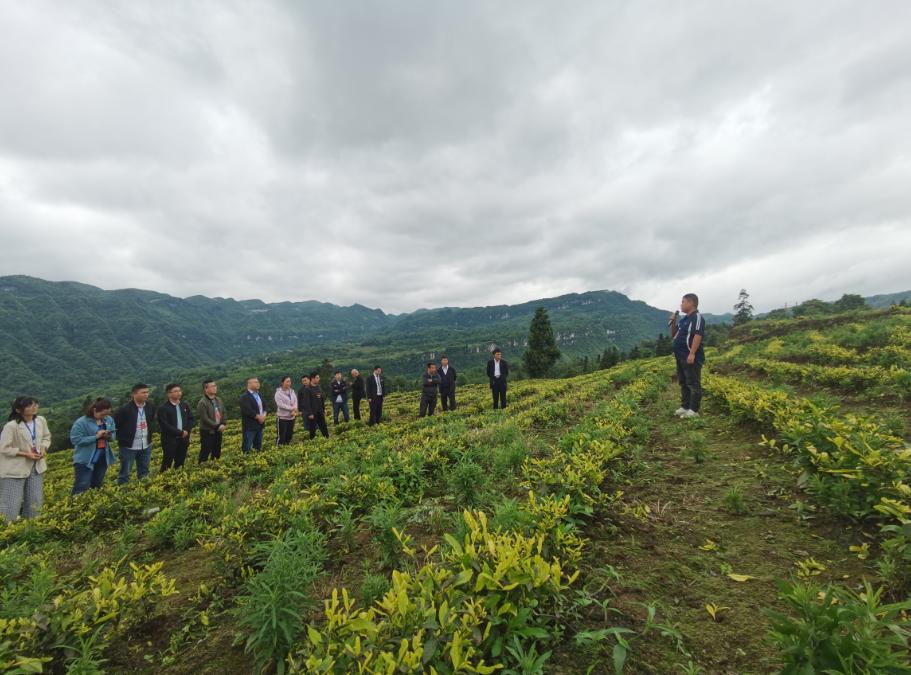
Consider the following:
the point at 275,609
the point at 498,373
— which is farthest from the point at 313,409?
the point at 275,609

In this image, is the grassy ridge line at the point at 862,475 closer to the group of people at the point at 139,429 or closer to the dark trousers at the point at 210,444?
the group of people at the point at 139,429

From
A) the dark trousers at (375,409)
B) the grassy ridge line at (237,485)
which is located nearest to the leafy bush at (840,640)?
the grassy ridge line at (237,485)

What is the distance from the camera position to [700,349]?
8.33 meters

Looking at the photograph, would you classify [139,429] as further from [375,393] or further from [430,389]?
[430,389]

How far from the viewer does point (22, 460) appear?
634 cm

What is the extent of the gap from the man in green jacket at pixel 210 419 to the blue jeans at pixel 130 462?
3.68 feet

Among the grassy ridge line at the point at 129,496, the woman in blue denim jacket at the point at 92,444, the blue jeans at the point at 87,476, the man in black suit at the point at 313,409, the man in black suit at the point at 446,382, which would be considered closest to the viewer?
the grassy ridge line at the point at 129,496

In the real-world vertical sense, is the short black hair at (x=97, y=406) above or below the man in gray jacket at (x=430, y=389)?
above

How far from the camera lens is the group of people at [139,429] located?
6348 mm

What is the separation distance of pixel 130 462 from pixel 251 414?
2686 mm

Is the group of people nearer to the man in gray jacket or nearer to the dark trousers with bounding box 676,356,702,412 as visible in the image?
the man in gray jacket

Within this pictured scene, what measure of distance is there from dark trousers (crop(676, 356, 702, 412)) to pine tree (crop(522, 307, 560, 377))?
37888mm

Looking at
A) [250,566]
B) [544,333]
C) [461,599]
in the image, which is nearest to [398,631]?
[461,599]

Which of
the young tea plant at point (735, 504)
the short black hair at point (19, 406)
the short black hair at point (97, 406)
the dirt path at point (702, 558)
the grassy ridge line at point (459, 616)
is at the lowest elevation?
the dirt path at point (702, 558)
